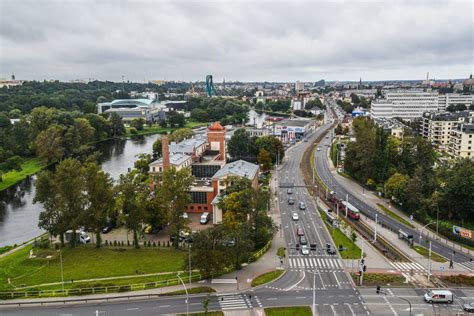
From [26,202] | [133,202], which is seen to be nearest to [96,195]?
[133,202]

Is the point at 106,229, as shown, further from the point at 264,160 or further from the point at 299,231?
the point at 264,160

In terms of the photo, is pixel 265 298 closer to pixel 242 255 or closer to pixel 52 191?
pixel 242 255

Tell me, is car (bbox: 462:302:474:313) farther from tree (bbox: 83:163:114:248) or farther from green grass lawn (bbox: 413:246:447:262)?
tree (bbox: 83:163:114:248)

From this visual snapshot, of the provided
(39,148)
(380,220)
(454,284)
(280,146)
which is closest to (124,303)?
(454,284)

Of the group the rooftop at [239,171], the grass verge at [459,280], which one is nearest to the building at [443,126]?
the rooftop at [239,171]

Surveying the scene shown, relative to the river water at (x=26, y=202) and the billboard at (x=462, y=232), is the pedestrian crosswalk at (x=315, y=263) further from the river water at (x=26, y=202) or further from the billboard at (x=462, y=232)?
the river water at (x=26, y=202)

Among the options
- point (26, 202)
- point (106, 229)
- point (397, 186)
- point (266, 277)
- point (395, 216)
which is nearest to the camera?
point (266, 277)
